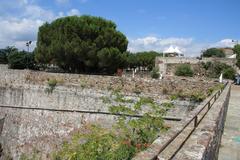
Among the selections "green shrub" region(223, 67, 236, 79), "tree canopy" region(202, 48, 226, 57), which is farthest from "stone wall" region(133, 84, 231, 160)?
"tree canopy" region(202, 48, 226, 57)

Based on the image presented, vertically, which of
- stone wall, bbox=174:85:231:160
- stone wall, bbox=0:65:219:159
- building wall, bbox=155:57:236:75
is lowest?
stone wall, bbox=0:65:219:159

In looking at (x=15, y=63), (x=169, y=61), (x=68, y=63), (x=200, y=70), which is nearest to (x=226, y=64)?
(x=200, y=70)

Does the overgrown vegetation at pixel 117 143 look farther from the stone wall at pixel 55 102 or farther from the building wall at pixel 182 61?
the building wall at pixel 182 61

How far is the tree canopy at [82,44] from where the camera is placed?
21828 millimetres

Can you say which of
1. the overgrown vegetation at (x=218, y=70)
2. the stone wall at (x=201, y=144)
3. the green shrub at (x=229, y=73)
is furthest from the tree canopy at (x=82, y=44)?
the stone wall at (x=201, y=144)

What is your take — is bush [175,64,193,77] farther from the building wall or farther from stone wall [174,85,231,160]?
stone wall [174,85,231,160]

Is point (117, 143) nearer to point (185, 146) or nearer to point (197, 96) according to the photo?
point (185, 146)

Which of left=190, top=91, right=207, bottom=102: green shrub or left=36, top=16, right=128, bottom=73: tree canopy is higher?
left=36, top=16, right=128, bottom=73: tree canopy

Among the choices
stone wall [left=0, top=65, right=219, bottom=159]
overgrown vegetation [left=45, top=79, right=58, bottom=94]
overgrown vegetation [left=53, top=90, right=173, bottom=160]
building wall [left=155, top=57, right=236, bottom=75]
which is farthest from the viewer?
building wall [left=155, top=57, right=236, bottom=75]

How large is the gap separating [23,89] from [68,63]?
6.76 metres

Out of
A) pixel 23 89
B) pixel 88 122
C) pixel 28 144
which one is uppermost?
pixel 23 89

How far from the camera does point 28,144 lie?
1516 cm

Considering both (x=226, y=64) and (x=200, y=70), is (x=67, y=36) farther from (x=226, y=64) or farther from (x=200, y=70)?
(x=226, y=64)

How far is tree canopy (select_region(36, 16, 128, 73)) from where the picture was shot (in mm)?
21828
